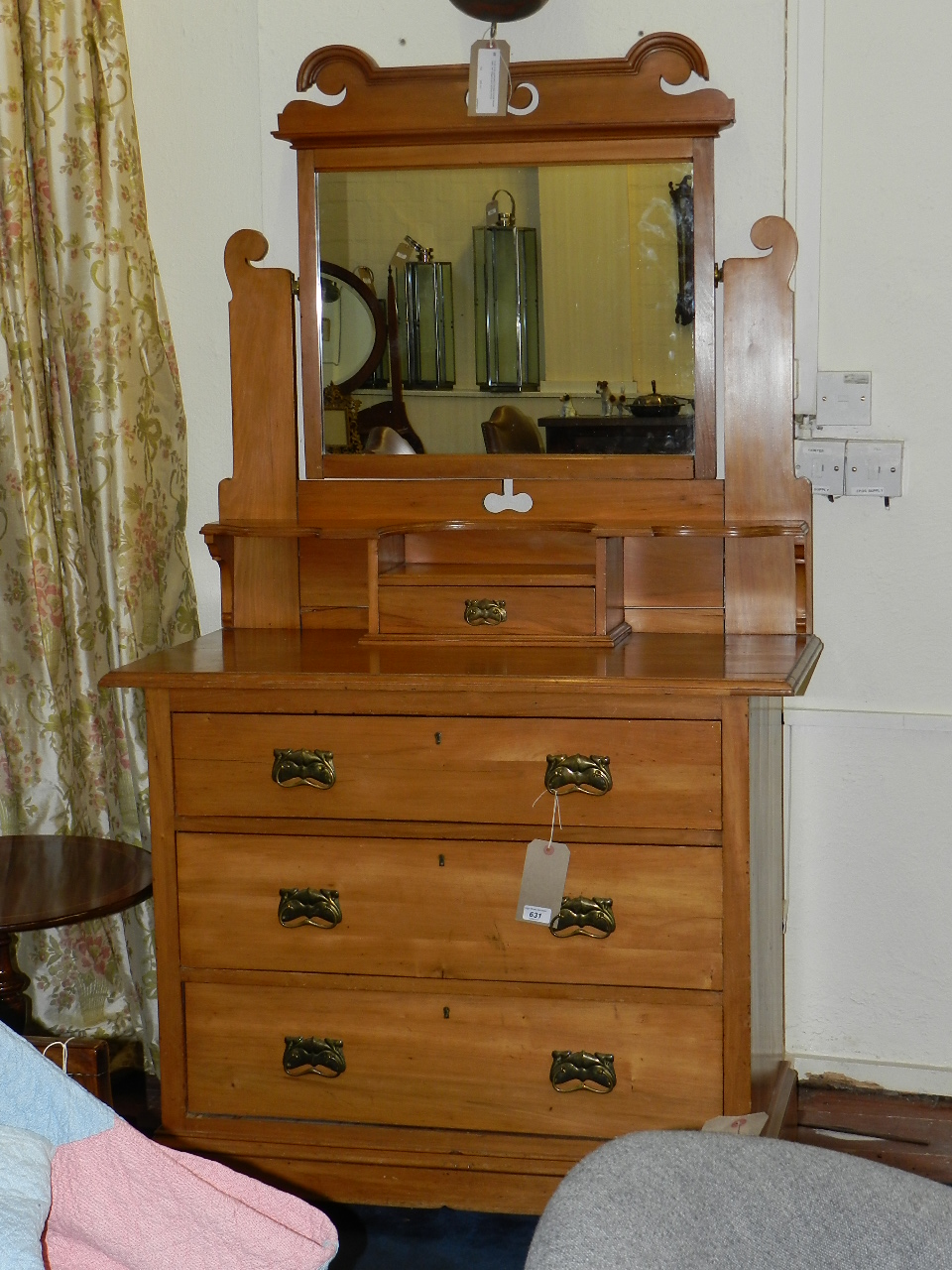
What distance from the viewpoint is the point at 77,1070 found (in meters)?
1.38

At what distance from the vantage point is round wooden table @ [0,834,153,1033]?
1889mm

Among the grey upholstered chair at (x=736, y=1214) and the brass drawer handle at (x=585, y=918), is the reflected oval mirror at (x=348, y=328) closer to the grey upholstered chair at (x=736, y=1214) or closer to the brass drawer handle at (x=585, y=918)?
the brass drawer handle at (x=585, y=918)

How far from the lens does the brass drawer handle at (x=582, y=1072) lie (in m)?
1.89

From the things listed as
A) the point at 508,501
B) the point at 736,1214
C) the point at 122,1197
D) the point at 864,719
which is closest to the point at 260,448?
the point at 508,501

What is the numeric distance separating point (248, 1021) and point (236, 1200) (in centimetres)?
104

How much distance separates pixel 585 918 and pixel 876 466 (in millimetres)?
935

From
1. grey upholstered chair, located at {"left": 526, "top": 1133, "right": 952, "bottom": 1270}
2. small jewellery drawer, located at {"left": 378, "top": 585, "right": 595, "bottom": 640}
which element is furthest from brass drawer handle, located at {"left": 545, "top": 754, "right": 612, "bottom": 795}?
grey upholstered chair, located at {"left": 526, "top": 1133, "right": 952, "bottom": 1270}

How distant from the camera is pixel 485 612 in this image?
2070 mm

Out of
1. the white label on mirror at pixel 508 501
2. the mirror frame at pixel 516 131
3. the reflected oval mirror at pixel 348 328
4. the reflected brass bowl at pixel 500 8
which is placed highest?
the reflected brass bowl at pixel 500 8

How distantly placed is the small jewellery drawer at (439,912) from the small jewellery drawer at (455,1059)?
5 cm

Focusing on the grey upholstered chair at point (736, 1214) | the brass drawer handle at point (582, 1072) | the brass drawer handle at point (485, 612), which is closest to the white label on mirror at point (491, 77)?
the brass drawer handle at point (485, 612)

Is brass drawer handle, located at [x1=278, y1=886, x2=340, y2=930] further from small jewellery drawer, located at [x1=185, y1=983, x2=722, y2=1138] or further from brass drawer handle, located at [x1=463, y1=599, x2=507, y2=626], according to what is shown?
brass drawer handle, located at [x1=463, y1=599, x2=507, y2=626]

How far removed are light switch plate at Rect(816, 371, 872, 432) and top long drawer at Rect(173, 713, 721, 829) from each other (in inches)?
28.5

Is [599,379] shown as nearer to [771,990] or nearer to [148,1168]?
[771,990]
